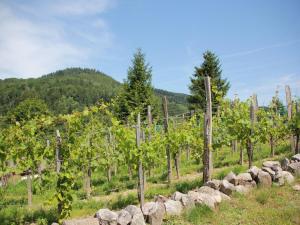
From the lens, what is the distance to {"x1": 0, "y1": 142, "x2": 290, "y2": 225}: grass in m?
7.25

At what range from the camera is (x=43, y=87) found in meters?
119

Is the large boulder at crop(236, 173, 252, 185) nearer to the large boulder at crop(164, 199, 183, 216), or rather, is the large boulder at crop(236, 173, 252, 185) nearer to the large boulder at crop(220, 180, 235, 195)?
the large boulder at crop(220, 180, 235, 195)

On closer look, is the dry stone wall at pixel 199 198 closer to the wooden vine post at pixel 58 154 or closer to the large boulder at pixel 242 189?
the large boulder at pixel 242 189

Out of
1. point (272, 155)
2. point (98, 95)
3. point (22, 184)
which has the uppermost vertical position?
point (98, 95)

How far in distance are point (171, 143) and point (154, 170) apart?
3336 mm

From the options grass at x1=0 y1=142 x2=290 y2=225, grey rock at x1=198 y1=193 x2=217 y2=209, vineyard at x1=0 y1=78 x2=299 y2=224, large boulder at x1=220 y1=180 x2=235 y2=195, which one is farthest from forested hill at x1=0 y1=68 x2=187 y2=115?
grey rock at x1=198 y1=193 x2=217 y2=209

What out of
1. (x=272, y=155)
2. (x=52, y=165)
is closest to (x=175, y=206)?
(x=52, y=165)

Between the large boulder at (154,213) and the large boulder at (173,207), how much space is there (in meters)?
0.16

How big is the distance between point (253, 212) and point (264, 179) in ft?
6.40

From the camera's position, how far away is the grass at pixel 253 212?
5.87 meters

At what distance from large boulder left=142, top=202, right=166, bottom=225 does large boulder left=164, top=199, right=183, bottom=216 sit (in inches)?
6.1

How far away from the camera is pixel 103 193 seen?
9844 mm

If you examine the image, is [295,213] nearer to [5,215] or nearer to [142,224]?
[142,224]

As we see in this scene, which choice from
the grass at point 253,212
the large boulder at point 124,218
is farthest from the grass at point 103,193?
the large boulder at point 124,218
